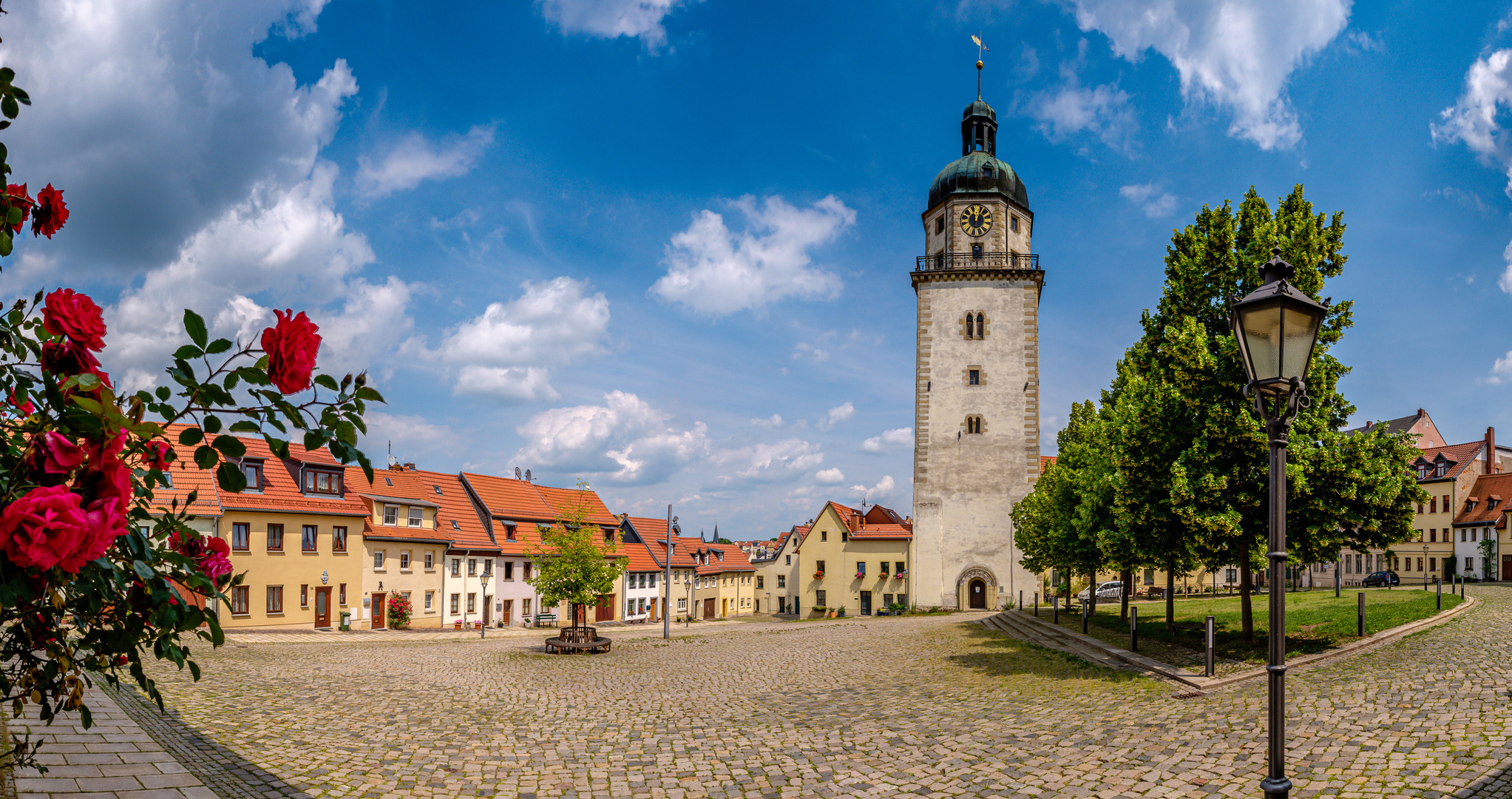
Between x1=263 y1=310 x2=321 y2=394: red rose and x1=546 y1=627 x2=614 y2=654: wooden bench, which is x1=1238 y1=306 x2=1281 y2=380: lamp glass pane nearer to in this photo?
x1=263 y1=310 x2=321 y2=394: red rose

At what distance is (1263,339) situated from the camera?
6.19 m

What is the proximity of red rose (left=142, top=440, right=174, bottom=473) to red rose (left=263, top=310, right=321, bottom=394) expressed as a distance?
2.76 feet

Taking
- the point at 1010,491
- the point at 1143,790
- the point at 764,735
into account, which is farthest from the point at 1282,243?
the point at 1010,491

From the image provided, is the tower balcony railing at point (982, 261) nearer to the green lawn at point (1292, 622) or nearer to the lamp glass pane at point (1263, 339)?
the green lawn at point (1292, 622)

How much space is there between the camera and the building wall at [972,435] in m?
50.7

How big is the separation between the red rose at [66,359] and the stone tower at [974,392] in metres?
49.9

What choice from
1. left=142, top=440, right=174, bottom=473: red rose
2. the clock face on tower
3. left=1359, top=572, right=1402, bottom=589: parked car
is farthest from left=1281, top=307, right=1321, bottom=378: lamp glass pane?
left=1359, top=572, right=1402, bottom=589: parked car

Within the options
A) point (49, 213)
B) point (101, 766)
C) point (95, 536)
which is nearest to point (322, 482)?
point (101, 766)

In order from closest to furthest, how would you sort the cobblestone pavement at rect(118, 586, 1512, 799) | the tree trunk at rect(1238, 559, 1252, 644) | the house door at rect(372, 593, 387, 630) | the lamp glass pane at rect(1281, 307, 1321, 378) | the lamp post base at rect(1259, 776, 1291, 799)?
the lamp post base at rect(1259, 776, 1291, 799) → the lamp glass pane at rect(1281, 307, 1321, 378) → the cobblestone pavement at rect(118, 586, 1512, 799) → the tree trunk at rect(1238, 559, 1252, 644) → the house door at rect(372, 593, 387, 630)

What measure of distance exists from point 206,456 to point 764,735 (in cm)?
1150

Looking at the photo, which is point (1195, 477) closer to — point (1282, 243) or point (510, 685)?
point (1282, 243)

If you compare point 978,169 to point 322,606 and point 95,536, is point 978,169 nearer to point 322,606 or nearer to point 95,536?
point 322,606

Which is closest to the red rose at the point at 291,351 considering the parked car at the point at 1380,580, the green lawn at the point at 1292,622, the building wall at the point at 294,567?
the green lawn at the point at 1292,622

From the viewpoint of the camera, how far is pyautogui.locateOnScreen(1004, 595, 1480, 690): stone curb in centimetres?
1578
